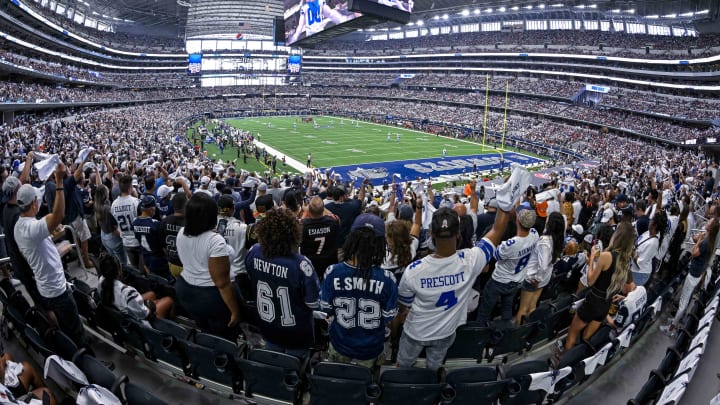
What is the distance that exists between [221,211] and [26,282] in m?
2.05

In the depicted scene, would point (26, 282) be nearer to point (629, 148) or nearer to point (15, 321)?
point (15, 321)

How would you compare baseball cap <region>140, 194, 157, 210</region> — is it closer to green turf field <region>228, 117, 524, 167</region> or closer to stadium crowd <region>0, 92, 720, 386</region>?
stadium crowd <region>0, 92, 720, 386</region>

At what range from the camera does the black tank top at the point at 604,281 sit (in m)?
4.50

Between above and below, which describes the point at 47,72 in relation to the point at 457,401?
above

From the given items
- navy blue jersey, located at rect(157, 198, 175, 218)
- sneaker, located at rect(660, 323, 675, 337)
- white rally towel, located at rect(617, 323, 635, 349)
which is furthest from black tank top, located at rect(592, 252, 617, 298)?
navy blue jersey, located at rect(157, 198, 175, 218)

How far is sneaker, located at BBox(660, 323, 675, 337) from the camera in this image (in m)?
5.80

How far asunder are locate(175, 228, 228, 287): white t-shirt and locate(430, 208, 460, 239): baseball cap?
1.92 meters

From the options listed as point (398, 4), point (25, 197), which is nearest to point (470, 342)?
point (25, 197)

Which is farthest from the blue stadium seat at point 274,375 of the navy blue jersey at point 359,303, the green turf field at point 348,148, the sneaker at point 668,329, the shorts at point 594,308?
the green turf field at point 348,148

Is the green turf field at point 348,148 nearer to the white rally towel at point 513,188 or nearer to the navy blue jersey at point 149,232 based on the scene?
the navy blue jersey at point 149,232

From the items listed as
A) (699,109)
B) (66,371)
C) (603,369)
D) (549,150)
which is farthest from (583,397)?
(699,109)

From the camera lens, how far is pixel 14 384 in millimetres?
3510

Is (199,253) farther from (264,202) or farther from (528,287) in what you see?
(528,287)

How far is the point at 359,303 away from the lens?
341 cm
